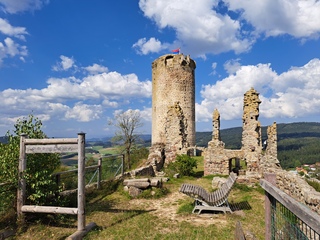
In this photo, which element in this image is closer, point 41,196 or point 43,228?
point 43,228

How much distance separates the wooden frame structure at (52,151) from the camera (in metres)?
6.39

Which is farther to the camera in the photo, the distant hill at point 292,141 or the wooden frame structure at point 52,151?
the distant hill at point 292,141

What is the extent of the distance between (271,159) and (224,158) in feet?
10.1

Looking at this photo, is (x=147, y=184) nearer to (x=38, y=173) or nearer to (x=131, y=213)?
(x=131, y=213)

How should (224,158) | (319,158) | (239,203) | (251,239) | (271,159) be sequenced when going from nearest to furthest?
1. (251,239)
2. (239,203)
3. (271,159)
4. (224,158)
5. (319,158)

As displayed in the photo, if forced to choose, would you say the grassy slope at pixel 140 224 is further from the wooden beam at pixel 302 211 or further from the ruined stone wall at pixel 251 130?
the ruined stone wall at pixel 251 130

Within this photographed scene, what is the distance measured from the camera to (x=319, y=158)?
2906 inches

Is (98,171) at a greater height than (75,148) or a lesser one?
lesser

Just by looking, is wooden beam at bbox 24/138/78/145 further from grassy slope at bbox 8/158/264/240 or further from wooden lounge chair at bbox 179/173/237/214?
wooden lounge chair at bbox 179/173/237/214

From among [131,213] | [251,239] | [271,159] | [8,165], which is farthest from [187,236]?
[271,159]

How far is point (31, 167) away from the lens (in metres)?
6.99

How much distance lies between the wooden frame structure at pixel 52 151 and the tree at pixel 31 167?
21 cm

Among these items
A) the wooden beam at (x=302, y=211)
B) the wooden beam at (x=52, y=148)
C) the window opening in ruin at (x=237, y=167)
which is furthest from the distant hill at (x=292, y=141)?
the wooden beam at (x=302, y=211)

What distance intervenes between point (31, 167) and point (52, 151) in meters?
0.99
